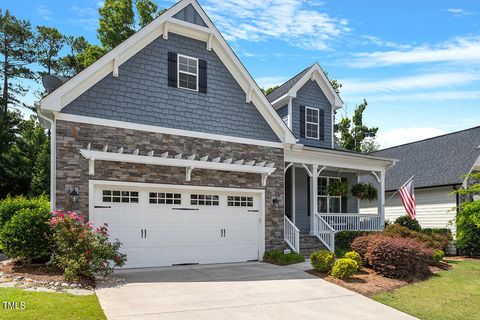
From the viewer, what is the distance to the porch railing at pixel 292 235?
14820 mm

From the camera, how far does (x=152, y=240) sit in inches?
480

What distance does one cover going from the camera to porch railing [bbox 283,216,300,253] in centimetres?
1482

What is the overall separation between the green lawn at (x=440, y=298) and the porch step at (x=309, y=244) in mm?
4497

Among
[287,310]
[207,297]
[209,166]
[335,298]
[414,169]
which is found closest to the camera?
[287,310]

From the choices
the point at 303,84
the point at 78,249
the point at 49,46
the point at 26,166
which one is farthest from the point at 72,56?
the point at 78,249

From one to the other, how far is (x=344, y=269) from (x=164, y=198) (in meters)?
5.81

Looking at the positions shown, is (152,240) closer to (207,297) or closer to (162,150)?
(162,150)

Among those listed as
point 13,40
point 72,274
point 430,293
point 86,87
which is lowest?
point 430,293

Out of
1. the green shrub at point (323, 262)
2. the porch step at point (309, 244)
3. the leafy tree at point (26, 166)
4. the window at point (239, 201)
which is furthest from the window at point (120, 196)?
the leafy tree at point (26, 166)

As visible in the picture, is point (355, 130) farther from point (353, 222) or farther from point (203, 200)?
point (203, 200)

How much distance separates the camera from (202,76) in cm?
1387

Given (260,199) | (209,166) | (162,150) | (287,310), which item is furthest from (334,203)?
(287,310)

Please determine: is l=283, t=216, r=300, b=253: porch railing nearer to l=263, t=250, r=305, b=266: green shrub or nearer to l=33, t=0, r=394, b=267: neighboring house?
l=33, t=0, r=394, b=267: neighboring house

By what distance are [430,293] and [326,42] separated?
24.6ft
